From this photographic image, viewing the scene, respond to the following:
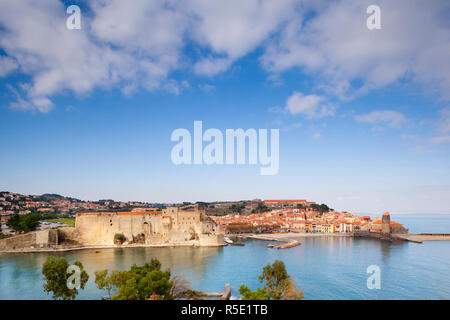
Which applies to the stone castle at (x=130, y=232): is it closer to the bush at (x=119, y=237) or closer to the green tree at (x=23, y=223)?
the bush at (x=119, y=237)

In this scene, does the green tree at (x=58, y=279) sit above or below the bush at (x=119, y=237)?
above

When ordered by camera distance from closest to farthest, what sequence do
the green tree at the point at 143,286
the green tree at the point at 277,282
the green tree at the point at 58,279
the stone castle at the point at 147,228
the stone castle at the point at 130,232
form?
1. the green tree at the point at 143,286
2. the green tree at the point at 277,282
3. the green tree at the point at 58,279
4. the stone castle at the point at 130,232
5. the stone castle at the point at 147,228

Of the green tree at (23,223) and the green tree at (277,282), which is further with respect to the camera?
the green tree at (23,223)

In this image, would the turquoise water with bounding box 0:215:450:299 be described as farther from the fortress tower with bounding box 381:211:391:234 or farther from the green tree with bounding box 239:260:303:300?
the fortress tower with bounding box 381:211:391:234

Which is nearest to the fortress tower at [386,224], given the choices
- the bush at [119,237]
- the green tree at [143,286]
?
the bush at [119,237]

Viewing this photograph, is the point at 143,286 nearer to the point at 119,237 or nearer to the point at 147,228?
the point at 119,237

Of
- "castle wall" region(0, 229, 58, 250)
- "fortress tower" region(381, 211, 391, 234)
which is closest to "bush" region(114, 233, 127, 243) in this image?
"castle wall" region(0, 229, 58, 250)

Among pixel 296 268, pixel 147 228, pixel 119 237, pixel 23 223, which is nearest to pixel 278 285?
pixel 296 268

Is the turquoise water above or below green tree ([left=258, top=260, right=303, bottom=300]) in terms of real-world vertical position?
below
